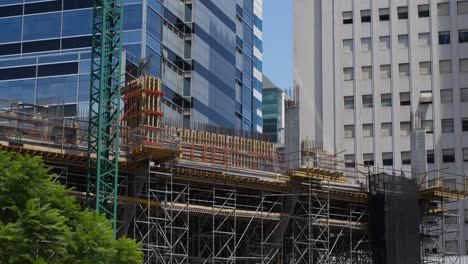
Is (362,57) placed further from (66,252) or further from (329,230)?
(66,252)

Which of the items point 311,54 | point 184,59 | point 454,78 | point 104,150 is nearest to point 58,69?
point 184,59

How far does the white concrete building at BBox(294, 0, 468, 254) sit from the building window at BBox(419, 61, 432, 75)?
93mm

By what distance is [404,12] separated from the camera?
9956 cm

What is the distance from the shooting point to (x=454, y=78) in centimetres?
9644

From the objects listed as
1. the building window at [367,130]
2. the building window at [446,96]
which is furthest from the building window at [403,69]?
the building window at [367,130]

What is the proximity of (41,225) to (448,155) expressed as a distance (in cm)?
6151

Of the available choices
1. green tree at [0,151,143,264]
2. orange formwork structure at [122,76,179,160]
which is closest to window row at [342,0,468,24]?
orange formwork structure at [122,76,179,160]

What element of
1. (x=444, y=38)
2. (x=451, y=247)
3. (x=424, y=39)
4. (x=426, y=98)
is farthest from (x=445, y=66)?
(x=451, y=247)

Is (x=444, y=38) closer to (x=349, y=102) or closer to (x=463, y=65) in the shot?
(x=463, y=65)

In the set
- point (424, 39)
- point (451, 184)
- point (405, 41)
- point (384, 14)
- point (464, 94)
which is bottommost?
point (451, 184)

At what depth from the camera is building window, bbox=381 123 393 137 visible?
97.3m

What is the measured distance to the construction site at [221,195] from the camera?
177 ft

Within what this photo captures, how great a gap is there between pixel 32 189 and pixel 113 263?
4.72 m

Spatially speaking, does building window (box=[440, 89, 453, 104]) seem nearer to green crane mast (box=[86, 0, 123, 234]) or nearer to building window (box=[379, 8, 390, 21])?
building window (box=[379, 8, 390, 21])
